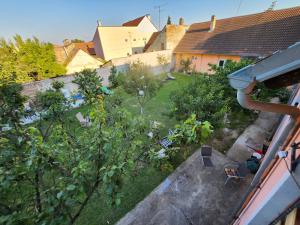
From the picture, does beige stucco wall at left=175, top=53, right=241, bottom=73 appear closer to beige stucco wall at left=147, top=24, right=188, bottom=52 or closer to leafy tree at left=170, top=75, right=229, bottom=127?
beige stucco wall at left=147, top=24, right=188, bottom=52

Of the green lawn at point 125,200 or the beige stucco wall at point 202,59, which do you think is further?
the beige stucco wall at point 202,59

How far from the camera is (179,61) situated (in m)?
21.1

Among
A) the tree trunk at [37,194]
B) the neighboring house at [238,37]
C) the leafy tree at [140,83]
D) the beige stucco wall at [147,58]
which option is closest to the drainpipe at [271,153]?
the tree trunk at [37,194]

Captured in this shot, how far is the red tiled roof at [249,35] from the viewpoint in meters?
12.9

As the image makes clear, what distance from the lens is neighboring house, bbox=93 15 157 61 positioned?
84.5 feet

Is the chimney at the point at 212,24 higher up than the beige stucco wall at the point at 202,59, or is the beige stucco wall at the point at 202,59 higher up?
the chimney at the point at 212,24

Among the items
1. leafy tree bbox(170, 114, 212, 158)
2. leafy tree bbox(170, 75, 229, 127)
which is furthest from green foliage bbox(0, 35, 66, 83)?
leafy tree bbox(170, 114, 212, 158)

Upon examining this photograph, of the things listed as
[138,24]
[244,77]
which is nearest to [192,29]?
[138,24]

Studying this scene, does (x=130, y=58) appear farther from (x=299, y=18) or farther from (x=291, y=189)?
(x=291, y=189)

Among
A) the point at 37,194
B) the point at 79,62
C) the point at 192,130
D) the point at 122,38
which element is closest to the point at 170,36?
the point at 122,38

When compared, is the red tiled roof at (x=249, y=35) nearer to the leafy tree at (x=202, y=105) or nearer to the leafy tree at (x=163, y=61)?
the leafy tree at (x=163, y=61)

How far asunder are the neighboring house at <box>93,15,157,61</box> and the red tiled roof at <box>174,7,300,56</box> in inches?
510

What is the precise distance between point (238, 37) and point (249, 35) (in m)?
0.98

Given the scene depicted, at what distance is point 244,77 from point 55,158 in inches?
99.9
